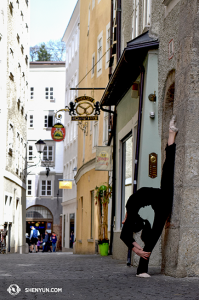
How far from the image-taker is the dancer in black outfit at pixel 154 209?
7711 mm

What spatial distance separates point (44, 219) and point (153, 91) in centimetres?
4855

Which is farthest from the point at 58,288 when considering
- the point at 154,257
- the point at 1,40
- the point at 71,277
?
the point at 1,40

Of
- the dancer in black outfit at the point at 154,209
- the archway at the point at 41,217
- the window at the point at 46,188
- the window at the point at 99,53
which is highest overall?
the window at the point at 99,53

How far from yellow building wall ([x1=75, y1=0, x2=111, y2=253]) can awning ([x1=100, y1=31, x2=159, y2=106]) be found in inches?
312

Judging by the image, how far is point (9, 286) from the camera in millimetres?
6629

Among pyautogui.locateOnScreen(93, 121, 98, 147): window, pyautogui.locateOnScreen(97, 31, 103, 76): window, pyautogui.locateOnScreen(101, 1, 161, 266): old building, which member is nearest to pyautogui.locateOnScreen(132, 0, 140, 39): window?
pyautogui.locateOnScreen(101, 1, 161, 266): old building

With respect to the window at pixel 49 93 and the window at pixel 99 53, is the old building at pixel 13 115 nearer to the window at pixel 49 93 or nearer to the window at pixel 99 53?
the window at pixel 99 53

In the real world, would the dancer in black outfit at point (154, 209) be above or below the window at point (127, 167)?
below

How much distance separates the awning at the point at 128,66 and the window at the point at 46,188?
1705 inches

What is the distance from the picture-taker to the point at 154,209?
809cm

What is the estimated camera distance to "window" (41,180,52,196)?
58.3 m

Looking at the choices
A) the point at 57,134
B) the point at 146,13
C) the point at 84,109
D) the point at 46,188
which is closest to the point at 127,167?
the point at 146,13

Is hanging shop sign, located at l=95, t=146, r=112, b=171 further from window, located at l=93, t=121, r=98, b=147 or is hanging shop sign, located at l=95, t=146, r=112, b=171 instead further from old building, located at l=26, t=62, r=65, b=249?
old building, located at l=26, t=62, r=65, b=249

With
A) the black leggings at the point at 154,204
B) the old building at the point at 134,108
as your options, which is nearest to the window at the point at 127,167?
the old building at the point at 134,108
